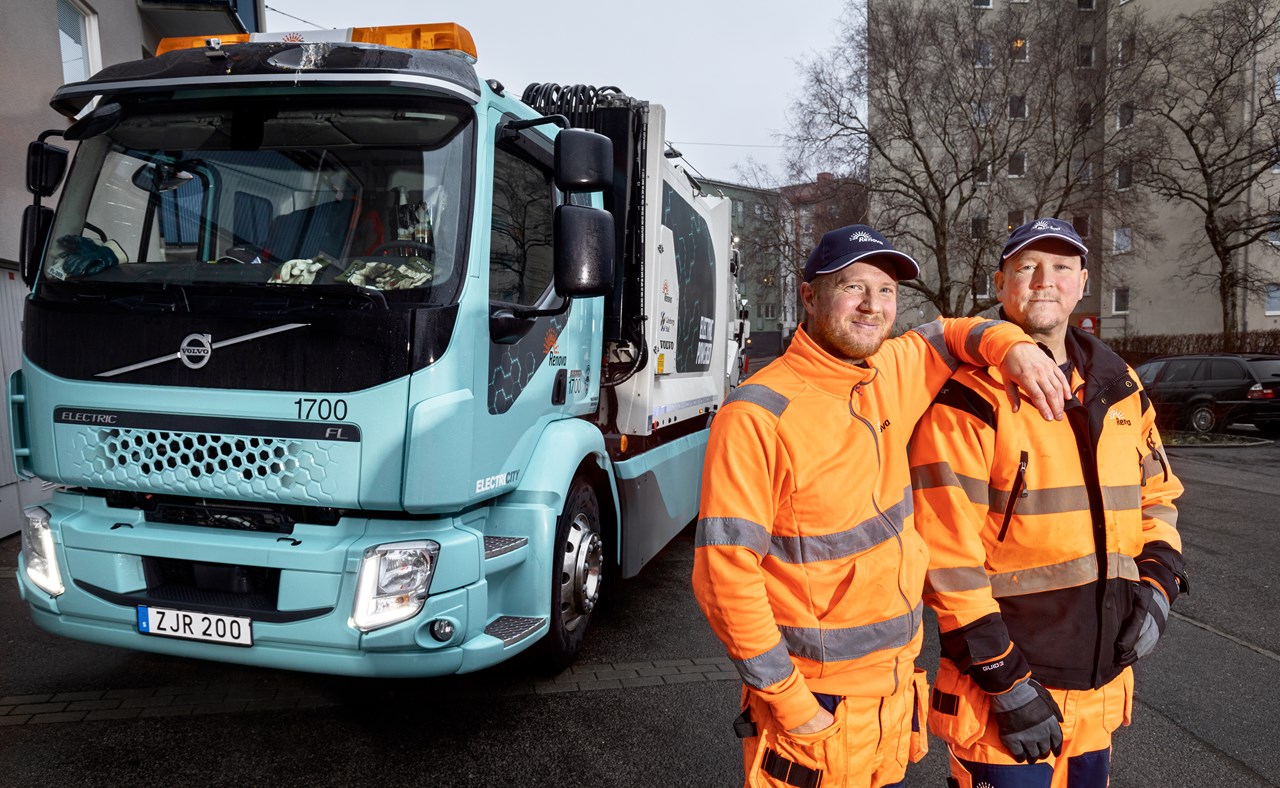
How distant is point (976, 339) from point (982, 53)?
82.9 ft

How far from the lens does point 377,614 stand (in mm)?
3006

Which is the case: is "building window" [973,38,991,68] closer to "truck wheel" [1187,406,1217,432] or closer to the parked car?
the parked car

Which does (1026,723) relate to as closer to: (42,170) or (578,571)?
(578,571)

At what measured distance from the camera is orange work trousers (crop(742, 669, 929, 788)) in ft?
5.93

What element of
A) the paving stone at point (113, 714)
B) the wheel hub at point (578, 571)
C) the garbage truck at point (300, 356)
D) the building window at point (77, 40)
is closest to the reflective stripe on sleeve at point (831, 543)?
the garbage truck at point (300, 356)

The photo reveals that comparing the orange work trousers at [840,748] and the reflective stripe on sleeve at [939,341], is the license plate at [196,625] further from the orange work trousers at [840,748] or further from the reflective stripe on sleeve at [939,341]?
the reflective stripe on sleeve at [939,341]

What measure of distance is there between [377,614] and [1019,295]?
239 centimetres

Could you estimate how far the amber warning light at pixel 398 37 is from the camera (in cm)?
367

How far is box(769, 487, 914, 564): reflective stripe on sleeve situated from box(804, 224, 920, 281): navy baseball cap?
2.00 feet

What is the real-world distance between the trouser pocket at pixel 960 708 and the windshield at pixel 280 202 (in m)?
2.17

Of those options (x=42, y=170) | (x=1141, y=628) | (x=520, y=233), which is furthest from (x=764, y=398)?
(x=42, y=170)

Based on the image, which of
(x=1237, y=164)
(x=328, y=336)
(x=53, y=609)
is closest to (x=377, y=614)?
(x=328, y=336)

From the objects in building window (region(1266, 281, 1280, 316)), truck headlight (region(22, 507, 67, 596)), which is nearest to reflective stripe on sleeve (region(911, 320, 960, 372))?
Result: truck headlight (region(22, 507, 67, 596))

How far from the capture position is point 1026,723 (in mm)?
1912
